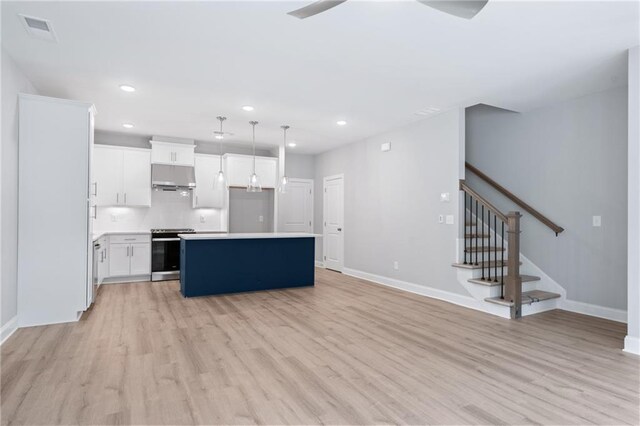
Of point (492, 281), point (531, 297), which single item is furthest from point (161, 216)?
point (531, 297)

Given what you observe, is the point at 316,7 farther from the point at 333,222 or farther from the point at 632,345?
the point at 333,222

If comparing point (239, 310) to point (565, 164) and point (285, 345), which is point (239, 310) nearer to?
point (285, 345)

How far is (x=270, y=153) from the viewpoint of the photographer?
832cm

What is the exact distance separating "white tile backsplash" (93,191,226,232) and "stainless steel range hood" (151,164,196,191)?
1.06 ft

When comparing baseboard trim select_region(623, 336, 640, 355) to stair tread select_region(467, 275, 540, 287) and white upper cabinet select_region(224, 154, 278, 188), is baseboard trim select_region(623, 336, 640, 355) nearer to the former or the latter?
stair tread select_region(467, 275, 540, 287)

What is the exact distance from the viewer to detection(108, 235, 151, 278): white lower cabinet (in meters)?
6.28

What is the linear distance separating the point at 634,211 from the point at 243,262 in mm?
4843

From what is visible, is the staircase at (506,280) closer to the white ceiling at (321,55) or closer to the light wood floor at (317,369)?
the light wood floor at (317,369)

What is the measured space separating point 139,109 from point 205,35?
2.75m

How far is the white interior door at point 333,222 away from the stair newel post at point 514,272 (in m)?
3.81

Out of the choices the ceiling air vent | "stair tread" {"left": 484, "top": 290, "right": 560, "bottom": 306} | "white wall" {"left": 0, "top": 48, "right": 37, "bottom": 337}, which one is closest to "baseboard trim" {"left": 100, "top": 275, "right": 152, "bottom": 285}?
"white wall" {"left": 0, "top": 48, "right": 37, "bottom": 337}

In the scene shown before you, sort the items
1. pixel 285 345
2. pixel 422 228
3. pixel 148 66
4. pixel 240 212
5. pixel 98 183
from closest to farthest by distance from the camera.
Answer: pixel 285 345, pixel 148 66, pixel 422 228, pixel 98 183, pixel 240 212

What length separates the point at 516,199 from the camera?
5270 mm

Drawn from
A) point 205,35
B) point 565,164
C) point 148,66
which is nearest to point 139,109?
point 148,66
